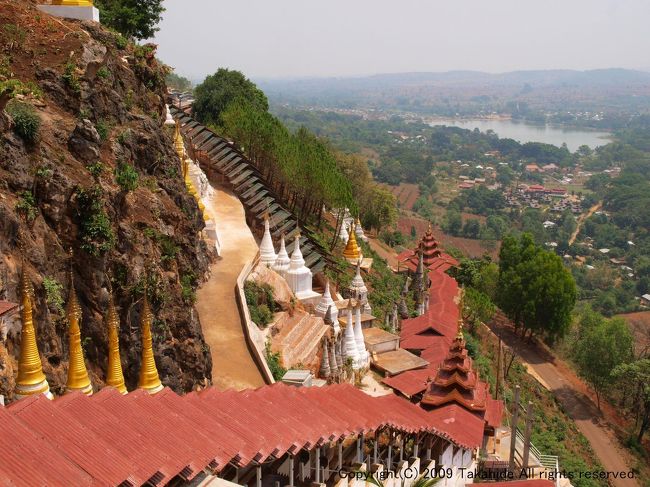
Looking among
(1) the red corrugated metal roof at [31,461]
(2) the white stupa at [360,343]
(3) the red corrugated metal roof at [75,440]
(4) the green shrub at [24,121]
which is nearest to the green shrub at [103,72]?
(4) the green shrub at [24,121]

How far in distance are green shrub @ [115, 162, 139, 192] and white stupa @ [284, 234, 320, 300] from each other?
32.0ft

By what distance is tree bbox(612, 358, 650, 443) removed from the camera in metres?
33.8

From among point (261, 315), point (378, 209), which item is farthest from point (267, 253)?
point (378, 209)

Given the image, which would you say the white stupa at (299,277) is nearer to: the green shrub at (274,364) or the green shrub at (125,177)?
the green shrub at (274,364)

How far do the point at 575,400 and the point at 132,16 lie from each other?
108 ft

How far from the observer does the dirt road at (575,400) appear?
32938 mm

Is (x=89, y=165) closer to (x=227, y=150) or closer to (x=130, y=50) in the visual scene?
(x=130, y=50)

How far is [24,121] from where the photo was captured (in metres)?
16.0

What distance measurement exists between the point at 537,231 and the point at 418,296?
7626 cm

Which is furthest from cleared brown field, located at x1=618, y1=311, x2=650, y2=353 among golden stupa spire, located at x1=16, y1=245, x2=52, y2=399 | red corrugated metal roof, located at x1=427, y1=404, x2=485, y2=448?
golden stupa spire, located at x1=16, y1=245, x2=52, y2=399

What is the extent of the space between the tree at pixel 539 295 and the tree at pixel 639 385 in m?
6.86

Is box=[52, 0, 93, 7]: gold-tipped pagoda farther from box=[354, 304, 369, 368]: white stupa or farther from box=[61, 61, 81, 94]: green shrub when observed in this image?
box=[354, 304, 369, 368]: white stupa

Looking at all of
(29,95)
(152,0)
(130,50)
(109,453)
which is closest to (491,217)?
(152,0)

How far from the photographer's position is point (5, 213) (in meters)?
13.8
